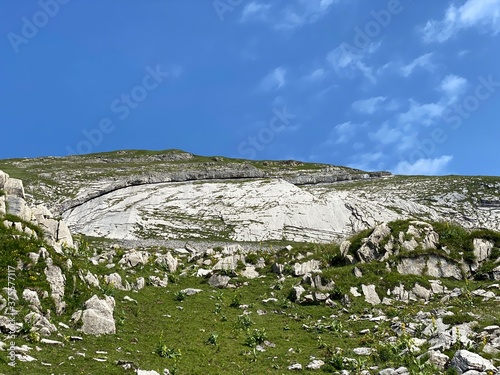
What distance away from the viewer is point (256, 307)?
3409cm

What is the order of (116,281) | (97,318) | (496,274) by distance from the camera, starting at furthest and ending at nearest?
(496,274)
(116,281)
(97,318)

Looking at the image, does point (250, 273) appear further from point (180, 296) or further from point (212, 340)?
point (212, 340)

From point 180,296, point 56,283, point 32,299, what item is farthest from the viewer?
point 180,296

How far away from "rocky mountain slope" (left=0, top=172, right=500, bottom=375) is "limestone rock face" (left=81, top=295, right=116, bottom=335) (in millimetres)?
87

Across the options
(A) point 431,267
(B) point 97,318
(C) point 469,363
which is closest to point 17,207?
(B) point 97,318

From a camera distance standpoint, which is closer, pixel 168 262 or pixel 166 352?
pixel 166 352

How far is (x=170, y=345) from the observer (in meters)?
24.0

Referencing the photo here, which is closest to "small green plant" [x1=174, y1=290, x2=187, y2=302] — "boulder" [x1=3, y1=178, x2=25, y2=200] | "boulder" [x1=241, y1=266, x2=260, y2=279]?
"boulder" [x1=241, y1=266, x2=260, y2=279]

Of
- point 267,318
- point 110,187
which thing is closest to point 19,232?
point 267,318

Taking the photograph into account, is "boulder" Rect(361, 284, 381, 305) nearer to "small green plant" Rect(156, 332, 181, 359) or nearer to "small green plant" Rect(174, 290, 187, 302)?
"small green plant" Rect(174, 290, 187, 302)

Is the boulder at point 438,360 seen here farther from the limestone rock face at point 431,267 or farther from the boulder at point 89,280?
the boulder at point 89,280

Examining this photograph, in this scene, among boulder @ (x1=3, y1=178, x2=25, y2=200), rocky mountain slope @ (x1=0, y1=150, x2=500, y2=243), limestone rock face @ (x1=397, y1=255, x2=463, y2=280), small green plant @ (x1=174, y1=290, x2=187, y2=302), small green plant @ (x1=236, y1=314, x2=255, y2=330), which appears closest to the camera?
small green plant @ (x1=236, y1=314, x2=255, y2=330)

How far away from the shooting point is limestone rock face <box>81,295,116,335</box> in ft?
77.6

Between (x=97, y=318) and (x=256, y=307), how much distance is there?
14.0 m
